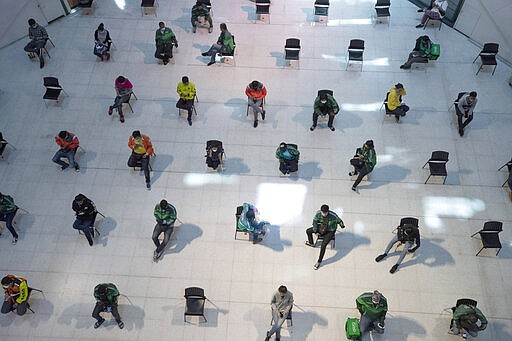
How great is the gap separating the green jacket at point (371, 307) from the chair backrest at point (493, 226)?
344 centimetres

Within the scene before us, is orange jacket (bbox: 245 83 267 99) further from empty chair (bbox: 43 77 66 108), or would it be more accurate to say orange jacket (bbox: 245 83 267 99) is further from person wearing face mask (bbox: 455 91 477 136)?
empty chair (bbox: 43 77 66 108)

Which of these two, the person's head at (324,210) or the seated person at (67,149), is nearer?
the person's head at (324,210)

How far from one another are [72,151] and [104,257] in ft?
10.5

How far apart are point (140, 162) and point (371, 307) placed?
275 inches

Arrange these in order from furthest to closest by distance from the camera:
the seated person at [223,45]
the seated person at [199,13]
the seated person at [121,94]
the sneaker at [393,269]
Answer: the seated person at [199,13]
the seated person at [223,45]
the seated person at [121,94]
the sneaker at [393,269]

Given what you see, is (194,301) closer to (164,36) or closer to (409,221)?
(409,221)

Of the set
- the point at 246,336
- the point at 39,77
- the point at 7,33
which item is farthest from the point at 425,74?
the point at 7,33

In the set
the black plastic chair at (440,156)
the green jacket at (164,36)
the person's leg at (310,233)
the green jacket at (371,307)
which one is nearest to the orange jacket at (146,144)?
the green jacket at (164,36)

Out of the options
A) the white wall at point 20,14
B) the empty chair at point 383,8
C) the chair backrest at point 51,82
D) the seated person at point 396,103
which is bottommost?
the seated person at point 396,103

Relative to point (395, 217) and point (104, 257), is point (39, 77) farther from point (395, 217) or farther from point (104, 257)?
point (395, 217)

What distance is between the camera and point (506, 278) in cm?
1115

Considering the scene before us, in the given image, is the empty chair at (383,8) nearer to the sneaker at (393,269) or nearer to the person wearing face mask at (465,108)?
the person wearing face mask at (465,108)

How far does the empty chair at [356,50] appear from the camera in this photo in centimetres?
1489

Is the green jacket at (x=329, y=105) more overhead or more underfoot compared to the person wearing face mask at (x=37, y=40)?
more underfoot
